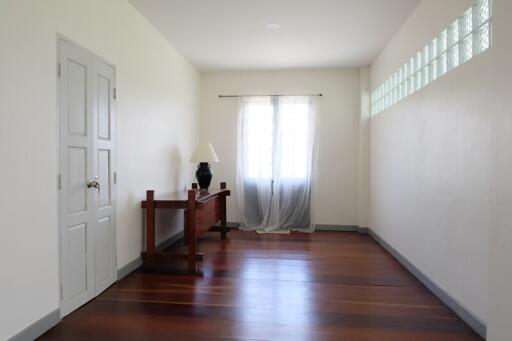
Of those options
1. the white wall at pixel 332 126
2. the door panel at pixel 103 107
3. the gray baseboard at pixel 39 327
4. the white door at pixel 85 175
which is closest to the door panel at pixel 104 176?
the white door at pixel 85 175

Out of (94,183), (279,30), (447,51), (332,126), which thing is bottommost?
(94,183)

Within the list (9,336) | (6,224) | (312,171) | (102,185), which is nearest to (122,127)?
(102,185)

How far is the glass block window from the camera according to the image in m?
2.28

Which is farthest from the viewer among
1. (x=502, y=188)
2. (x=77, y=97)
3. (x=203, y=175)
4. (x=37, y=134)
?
(x=203, y=175)

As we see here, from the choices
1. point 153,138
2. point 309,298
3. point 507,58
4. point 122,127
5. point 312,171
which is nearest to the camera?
point 507,58

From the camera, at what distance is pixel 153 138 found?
399cm

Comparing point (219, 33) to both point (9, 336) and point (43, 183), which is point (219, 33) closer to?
point (43, 183)

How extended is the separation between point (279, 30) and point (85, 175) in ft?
8.81

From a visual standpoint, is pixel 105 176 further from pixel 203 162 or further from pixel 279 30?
pixel 279 30

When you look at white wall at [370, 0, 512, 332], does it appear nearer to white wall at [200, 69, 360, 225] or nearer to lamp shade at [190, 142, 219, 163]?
white wall at [200, 69, 360, 225]

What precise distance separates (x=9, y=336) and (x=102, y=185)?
127 centimetres

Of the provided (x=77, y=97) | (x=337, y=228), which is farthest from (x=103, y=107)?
(x=337, y=228)

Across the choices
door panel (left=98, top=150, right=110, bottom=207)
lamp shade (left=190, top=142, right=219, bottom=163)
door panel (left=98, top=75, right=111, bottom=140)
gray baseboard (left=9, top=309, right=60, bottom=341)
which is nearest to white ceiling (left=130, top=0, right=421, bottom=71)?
door panel (left=98, top=75, right=111, bottom=140)

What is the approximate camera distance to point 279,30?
400 centimetres
